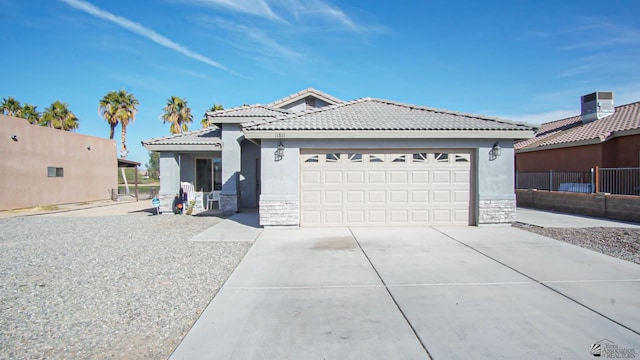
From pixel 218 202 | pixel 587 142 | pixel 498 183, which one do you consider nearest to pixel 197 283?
pixel 498 183

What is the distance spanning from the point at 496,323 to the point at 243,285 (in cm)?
349

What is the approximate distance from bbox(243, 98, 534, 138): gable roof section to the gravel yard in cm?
387

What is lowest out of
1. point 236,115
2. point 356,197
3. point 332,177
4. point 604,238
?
point 604,238

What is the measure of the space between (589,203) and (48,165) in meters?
26.2

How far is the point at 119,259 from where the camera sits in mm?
6965

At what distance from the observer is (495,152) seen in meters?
10.2

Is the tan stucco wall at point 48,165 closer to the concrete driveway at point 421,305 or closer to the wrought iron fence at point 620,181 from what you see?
the concrete driveway at point 421,305

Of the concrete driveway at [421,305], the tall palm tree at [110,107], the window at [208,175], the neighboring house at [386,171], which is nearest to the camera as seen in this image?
the concrete driveway at [421,305]

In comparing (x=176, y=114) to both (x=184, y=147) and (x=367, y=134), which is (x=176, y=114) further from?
(x=367, y=134)

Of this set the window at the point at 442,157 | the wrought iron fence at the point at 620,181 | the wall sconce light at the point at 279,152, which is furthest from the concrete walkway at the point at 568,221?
the wall sconce light at the point at 279,152

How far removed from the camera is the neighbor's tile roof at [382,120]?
10.0m

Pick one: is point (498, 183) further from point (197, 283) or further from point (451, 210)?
point (197, 283)

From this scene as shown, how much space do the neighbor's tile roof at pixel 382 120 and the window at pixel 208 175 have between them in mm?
5454

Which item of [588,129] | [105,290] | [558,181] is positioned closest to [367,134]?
[105,290]
